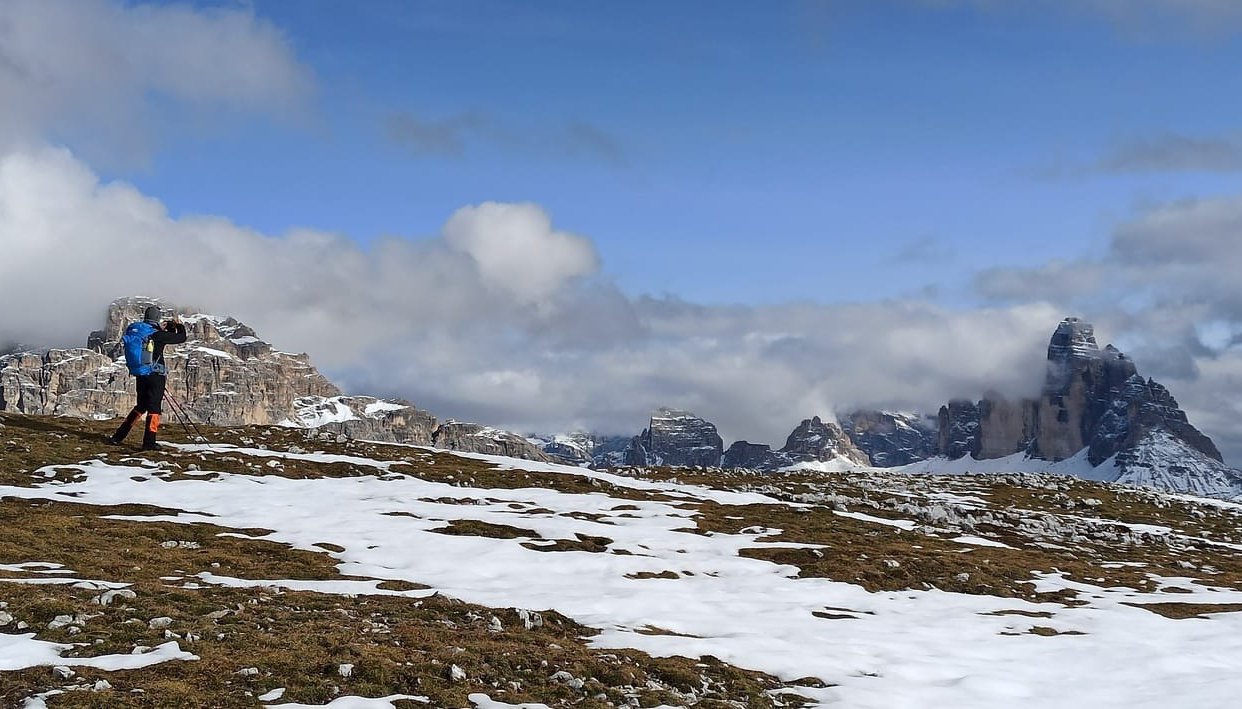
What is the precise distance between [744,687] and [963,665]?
286 inches

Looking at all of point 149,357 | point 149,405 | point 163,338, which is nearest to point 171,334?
point 163,338

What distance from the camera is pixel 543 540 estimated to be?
36.2 m

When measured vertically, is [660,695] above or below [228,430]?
below

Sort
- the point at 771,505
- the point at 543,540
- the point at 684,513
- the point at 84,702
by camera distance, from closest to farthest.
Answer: the point at 84,702 → the point at 543,540 → the point at 684,513 → the point at 771,505

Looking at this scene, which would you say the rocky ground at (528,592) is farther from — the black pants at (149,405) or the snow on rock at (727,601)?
the black pants at (149,405)

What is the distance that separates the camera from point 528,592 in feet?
88.8

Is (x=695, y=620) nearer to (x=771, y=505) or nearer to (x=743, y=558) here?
(x=743, y=558)

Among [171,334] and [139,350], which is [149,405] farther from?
[171,334]

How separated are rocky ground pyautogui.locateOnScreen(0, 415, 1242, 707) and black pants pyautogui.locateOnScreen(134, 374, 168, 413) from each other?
2.62 m

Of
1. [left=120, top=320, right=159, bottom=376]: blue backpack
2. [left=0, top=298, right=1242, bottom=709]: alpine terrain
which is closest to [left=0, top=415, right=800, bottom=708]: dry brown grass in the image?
[left=0, top=298, right=1242, bottom=709]: alpine terrain

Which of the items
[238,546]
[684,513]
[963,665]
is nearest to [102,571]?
[238,546]

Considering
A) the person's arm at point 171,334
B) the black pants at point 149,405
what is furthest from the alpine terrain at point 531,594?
the person's arm at point 171,334

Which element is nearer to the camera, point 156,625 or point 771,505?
point 156,625

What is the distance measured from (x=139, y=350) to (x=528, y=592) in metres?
25.7
